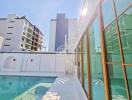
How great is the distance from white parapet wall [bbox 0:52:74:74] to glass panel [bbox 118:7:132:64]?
10.3 metres

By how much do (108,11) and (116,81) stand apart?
982 millimetres

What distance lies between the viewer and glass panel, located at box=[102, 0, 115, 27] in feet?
5.42

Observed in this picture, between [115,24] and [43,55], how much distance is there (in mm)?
11137

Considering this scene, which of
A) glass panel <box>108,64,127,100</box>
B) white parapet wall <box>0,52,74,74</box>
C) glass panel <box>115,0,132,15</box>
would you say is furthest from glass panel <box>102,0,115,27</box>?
white parapet wall <box>0,52,74,74</box>

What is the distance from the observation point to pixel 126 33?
1499mm

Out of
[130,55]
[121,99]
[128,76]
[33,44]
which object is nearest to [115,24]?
[130,55]

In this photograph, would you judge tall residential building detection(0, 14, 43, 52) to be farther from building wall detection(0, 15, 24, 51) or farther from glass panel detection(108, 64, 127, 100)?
glass panel detection(108, 64, 127, 100)

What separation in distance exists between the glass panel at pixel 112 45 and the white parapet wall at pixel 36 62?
9963 mm

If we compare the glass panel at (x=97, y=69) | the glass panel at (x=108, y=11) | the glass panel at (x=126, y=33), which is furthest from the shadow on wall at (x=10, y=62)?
the glass panel at (x=126, y=33)

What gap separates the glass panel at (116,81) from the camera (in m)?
1.48

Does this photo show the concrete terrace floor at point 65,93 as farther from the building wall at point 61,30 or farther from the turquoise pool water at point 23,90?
the building wall at point 61,30

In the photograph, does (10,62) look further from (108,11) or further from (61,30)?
(61,30)

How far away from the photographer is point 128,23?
1.53 m

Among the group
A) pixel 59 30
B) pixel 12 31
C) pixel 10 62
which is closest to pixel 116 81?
pixel 10 62
